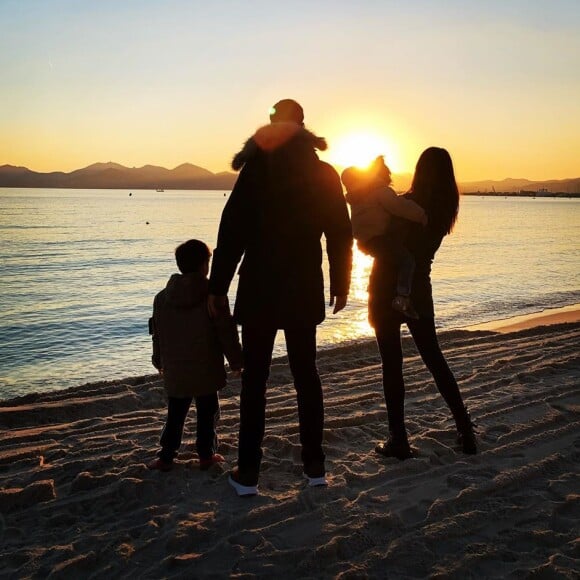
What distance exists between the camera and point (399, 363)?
3.86m

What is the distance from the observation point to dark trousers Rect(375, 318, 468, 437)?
12.5ft

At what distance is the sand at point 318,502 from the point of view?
8.63 ft

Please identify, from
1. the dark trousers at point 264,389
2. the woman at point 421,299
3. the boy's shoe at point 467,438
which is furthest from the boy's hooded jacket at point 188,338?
the boy's shoe at point 467,438

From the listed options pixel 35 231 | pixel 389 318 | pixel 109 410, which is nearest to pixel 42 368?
pixel 109 410

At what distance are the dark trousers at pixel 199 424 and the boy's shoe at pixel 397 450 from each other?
1.16 metres

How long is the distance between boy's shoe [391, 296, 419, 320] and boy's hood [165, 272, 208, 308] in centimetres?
121

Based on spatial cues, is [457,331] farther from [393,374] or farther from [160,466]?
[160,466]

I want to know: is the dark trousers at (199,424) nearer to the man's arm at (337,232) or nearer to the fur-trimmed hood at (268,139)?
the man's arm at (337,232)


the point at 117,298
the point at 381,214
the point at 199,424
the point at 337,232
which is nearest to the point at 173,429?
the point at 199,424

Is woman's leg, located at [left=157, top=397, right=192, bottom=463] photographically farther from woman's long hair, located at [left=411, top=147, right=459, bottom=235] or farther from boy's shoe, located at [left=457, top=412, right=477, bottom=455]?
woman's long hair, located at [left=411, top=147, right=459, bottom=235]

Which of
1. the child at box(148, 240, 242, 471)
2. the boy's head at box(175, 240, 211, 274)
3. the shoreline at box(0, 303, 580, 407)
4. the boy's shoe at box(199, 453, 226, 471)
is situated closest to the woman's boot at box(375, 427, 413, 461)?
the boy's shoe at box(199, 453, 226, 471)

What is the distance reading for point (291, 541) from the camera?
2801 mm

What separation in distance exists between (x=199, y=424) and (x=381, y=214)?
5.92 ft

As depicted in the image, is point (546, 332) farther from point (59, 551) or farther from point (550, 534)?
point (59, 551)
